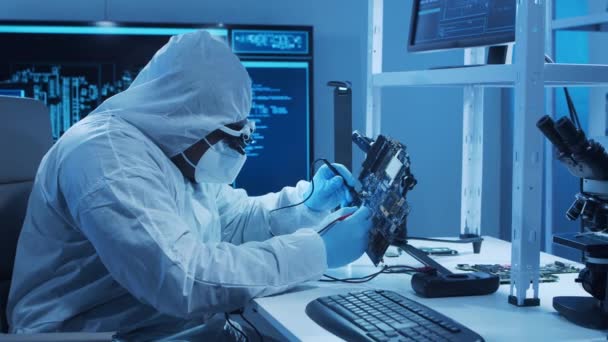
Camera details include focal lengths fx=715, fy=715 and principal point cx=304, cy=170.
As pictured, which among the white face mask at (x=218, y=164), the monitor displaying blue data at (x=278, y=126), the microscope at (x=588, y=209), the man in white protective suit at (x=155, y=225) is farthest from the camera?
the monitor displaying blue data at (x=278, y=126)

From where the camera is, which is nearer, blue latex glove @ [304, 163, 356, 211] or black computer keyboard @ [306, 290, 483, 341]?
black computer keyboard @ [306, 290, 483, 341]

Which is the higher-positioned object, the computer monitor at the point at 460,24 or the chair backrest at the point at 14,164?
the computer monitor at the point at 460,24

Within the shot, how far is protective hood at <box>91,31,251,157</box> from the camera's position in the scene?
1.62m

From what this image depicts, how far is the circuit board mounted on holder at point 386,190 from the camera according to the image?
1.50m

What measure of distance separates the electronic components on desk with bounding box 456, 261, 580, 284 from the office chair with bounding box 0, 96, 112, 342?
1090 mm

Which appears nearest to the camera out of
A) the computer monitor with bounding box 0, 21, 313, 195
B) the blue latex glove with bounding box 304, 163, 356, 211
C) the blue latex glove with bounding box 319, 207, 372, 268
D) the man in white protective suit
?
the man in white protective suit

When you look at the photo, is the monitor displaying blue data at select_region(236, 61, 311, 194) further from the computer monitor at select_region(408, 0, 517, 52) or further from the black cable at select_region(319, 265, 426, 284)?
the black cable at select_region(319, 265, 426, 284)

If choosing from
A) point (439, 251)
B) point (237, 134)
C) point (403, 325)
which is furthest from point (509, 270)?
point (237, 134)

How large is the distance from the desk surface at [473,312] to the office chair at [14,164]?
2.13 feet

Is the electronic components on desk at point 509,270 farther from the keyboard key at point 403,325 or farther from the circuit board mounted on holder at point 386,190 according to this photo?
the keyboard key at point 403,325

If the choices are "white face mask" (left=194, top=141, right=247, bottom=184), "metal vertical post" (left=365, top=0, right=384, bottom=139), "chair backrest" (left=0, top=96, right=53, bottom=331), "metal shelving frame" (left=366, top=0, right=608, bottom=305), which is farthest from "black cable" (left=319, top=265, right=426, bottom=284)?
"chair backrest" (left=0, top=96, right=53, bottom=331)

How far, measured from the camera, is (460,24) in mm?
1907

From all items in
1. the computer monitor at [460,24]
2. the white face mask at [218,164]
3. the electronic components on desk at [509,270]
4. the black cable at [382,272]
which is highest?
the computer monitor at [460,24]

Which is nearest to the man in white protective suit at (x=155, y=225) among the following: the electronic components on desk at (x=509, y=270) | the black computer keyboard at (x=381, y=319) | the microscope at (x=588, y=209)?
the black computer keyboard at (x=381, y=319)
